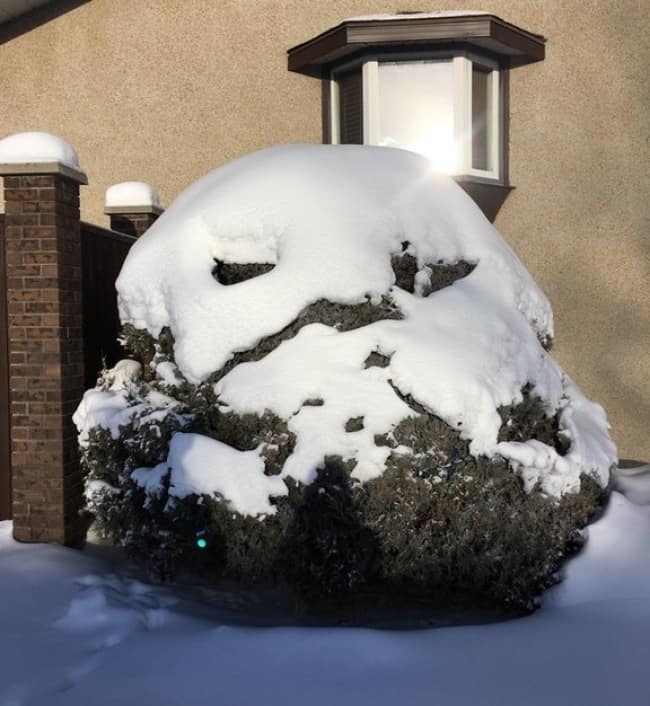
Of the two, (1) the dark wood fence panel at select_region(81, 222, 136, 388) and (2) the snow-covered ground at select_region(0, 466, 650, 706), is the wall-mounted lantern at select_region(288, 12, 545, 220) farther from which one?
(2) the snow-covered ground at select_region(0, 466, 650, 706)

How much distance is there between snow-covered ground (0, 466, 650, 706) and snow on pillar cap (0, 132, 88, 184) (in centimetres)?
240

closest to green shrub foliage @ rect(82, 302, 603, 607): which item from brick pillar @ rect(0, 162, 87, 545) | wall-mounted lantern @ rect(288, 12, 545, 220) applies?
brick pillar @ rect(0, 162, 87, 545)

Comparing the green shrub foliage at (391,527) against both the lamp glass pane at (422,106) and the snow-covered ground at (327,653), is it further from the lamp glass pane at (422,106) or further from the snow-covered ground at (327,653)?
the lamp glass pane at (422,106)

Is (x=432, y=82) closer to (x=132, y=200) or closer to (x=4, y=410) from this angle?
(x=132, y=200)

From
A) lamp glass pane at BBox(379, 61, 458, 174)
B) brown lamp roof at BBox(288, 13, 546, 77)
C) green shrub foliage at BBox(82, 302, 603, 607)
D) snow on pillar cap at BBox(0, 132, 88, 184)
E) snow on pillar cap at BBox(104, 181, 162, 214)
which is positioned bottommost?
green shrub foliage at BBox(82, 302, 603, 607)

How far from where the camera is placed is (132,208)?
23.0ft

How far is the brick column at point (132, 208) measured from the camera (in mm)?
7027

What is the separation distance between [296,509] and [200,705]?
970mm

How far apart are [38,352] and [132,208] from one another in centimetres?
285

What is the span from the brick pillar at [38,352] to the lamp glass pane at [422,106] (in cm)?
468

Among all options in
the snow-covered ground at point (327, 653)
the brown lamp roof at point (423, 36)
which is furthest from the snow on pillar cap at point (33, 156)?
the brown lamp roof at point (423, 36)

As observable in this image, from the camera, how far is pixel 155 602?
12.4 ft

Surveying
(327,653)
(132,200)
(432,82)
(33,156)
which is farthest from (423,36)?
(327,653)

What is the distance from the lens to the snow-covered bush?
11.2ft
